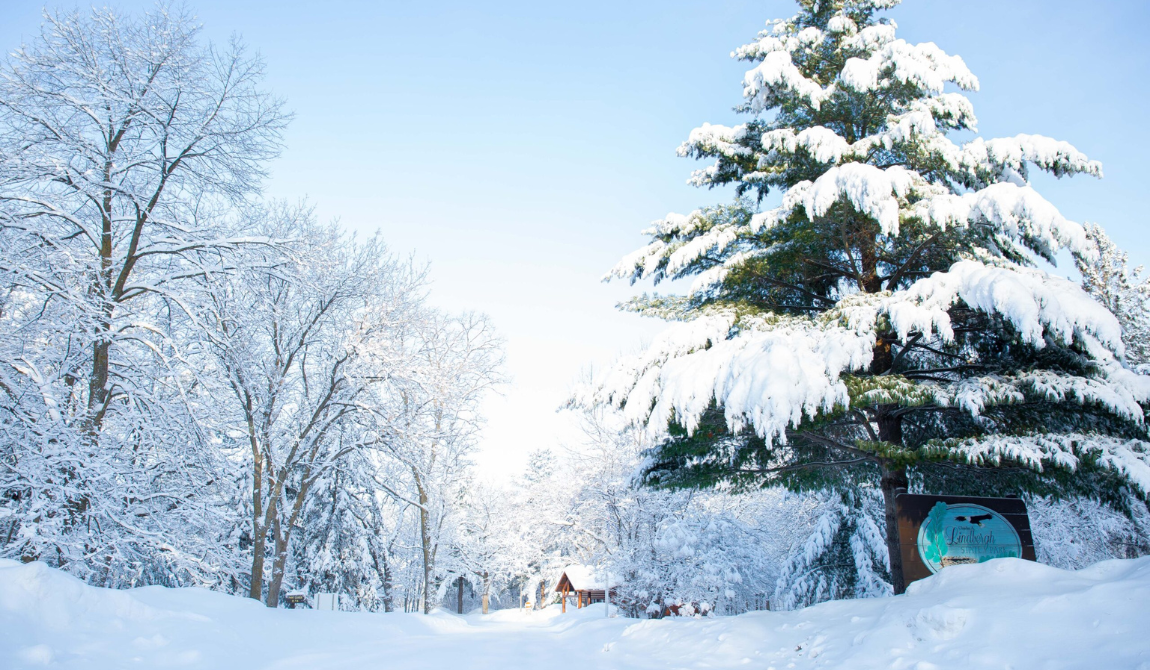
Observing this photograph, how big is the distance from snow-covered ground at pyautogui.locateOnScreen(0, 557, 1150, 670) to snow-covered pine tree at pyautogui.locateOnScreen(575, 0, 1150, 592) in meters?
1.75

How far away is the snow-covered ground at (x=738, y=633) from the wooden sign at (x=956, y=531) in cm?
107

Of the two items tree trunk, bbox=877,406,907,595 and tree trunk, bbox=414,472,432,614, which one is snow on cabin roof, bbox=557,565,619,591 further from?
tree trunk, bbox=877,406,907,595

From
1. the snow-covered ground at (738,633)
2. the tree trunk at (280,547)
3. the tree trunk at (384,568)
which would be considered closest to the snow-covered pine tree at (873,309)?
the snow-covered ground at (738,633)

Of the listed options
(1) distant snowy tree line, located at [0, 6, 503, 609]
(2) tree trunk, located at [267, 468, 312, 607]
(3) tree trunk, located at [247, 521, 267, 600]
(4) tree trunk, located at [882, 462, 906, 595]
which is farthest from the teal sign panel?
(3) tree trunk, located at [247, 521, 267, 600]

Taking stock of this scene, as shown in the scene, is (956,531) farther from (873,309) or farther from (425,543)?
(425,543)

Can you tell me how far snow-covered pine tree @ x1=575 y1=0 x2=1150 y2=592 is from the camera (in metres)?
6.39

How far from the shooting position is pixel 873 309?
7215 mm

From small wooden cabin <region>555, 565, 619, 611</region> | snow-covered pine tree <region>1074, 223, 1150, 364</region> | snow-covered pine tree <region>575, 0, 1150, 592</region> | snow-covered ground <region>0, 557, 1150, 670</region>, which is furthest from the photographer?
small wooden cabin <region>555, 565, 619, 611</region>

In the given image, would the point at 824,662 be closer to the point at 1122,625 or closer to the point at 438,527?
the point at 1122,625

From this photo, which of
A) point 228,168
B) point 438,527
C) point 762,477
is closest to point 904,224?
point 762,477

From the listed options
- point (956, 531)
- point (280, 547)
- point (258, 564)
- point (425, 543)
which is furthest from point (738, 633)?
point (425, 543)

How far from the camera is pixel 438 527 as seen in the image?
76.5 feet

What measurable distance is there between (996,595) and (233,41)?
11.9 metres

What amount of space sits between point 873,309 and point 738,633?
408cm
